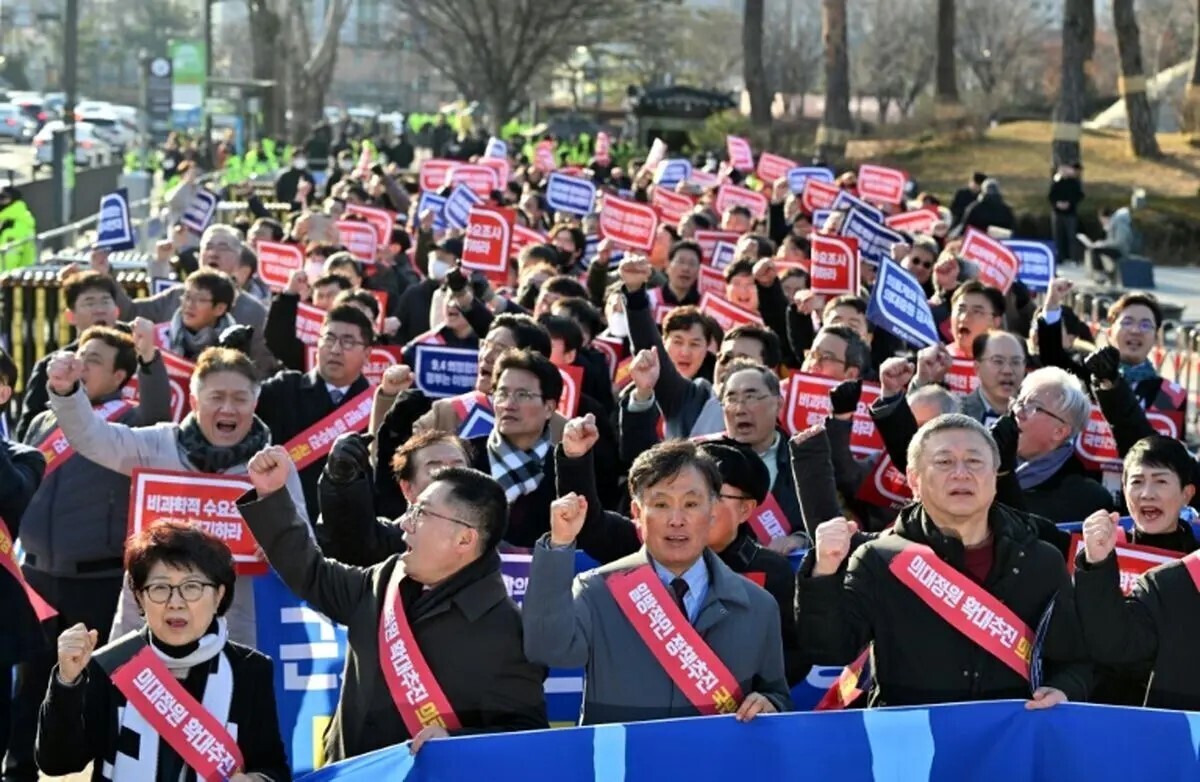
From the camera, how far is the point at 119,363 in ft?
29.5

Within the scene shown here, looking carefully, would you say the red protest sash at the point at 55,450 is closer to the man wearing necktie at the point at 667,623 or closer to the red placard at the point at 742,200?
the man wearing necktie at the point at 667,623

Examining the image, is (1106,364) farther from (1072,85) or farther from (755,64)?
(755,64)

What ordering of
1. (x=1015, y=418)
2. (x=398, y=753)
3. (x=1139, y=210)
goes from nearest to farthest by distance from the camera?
(x=398, y=753) → (x=1015, y=418) → (x=1139, y=210)

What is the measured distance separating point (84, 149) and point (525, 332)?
169ft

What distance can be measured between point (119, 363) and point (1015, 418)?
10.9 ft

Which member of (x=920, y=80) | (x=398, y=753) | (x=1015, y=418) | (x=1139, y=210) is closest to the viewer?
(x=398, y=753)

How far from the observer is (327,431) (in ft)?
29.8

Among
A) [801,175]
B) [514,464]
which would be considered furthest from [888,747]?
[801,175]

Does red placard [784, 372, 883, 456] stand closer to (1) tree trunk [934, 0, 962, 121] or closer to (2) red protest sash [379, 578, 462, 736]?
(2) red protest sash [379, 578, 462, 736]

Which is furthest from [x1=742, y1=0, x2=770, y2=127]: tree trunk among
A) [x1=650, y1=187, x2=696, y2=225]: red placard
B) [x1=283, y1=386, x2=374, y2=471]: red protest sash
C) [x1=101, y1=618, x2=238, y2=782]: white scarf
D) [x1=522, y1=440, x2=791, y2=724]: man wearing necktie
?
[x1=101, y1=618, x2=238, y2=782]: white scarf

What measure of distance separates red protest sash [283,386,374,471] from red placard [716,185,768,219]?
12684 millimetres

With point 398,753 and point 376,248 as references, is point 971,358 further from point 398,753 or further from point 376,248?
point 376,248

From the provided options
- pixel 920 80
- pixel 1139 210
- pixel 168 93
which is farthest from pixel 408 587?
pixel 920 80

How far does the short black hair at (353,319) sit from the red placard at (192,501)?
2.08 metres
